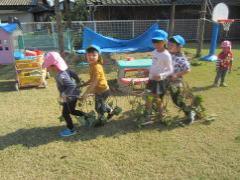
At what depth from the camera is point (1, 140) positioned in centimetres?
470

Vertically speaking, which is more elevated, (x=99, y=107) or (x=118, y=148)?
(x=99, y=107)

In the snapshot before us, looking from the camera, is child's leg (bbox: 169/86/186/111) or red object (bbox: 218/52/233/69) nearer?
child's leg (bbox: 169/86/186/111)

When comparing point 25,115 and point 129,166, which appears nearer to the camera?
point 129,166

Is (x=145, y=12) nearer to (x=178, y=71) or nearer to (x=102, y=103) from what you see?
(x=178, y=71)

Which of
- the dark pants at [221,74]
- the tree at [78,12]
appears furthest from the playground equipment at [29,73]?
the tree at [78,12]

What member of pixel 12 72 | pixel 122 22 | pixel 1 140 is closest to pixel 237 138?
pixel 1 140

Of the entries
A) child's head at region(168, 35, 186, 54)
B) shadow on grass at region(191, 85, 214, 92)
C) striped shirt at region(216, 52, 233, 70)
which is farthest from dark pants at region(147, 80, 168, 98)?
striped shirt at region(216, 52, 233, 70)

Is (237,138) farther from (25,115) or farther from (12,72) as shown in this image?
(12,72)

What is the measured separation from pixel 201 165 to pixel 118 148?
→ 3.71 ft

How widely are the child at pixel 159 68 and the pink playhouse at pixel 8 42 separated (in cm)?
598

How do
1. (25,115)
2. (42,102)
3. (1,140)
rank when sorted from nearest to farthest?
(1,140), (25,115), (42,102)

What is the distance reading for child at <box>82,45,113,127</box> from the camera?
178 inches

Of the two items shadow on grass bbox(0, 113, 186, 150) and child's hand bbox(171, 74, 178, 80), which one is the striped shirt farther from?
shadow on grass bbox(0, 113, 186, 150)

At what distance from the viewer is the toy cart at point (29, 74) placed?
7.33 metres
